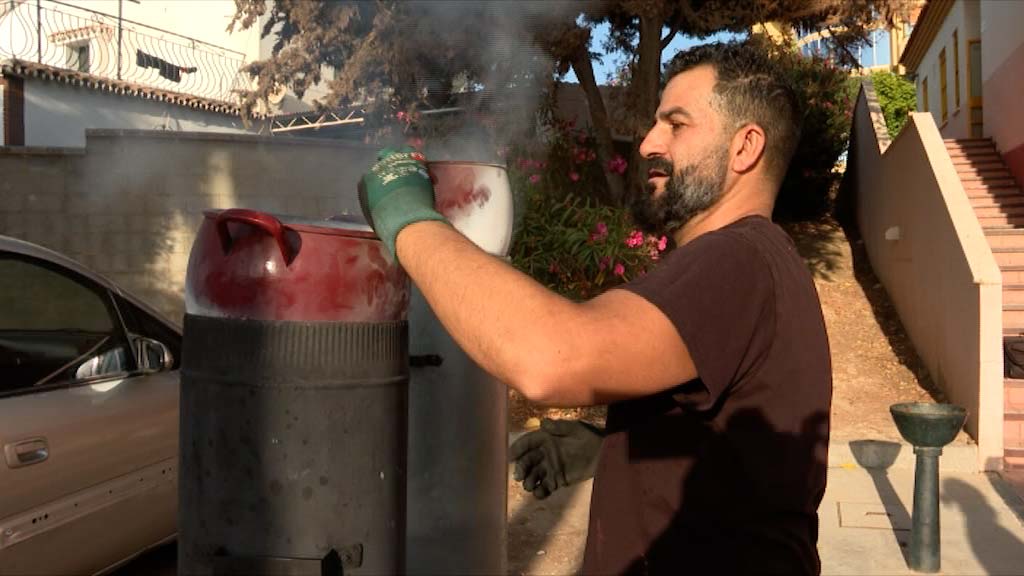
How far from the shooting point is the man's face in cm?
149

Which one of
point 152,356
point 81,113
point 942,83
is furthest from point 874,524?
point 942,83

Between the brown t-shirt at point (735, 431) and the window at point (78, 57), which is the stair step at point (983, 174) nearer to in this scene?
the brown t-shirt at point (735, 431)

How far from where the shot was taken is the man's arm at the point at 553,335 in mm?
1159

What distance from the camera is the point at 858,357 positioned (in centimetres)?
779

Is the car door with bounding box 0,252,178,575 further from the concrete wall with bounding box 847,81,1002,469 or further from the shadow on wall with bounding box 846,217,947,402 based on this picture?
the shadow on wall with bounding box 846,217,947,402

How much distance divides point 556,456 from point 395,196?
81 cm

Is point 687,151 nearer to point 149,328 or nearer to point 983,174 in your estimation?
point 149,328

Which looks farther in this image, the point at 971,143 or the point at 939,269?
the point at 971,143

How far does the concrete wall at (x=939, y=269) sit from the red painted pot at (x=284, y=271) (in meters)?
5.34

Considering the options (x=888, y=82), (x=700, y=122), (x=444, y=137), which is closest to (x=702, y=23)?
(x=444, y=137)

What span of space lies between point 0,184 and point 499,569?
25.0 ft

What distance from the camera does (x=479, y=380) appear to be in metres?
2.27

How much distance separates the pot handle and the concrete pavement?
309 cm

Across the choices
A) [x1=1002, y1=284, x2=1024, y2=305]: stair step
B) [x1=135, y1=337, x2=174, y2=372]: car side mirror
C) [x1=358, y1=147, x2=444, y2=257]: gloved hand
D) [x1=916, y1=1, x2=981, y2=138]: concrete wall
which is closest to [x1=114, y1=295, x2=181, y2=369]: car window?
[x1=135, y1=337, x2=174, y2=372]: car side mirror
